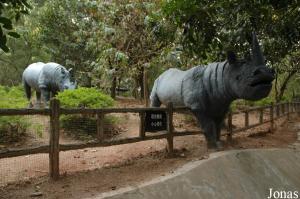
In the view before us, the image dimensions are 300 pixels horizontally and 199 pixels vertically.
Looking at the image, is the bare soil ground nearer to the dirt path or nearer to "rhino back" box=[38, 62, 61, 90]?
the dirt path

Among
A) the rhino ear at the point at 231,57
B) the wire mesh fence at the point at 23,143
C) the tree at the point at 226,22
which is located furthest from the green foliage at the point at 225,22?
the wire mesh fence at the point at 23,143

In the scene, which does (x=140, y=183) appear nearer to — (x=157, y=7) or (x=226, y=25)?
(x=226, y=25)

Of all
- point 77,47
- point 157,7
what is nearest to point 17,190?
point 157,7

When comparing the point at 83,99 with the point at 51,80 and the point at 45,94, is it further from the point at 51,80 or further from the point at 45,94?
the point at 45,94

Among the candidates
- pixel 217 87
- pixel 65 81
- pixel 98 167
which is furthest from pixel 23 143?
pixel 65 81

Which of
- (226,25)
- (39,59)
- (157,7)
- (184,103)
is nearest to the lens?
(226,25)

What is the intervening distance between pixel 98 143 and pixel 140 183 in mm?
1100

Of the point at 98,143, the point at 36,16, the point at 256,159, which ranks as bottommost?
the point at 256,159

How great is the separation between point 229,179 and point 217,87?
1826mm

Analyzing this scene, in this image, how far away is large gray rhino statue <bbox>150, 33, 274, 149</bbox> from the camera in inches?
272

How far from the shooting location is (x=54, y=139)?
5.94 metres

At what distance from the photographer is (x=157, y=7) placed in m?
13.4

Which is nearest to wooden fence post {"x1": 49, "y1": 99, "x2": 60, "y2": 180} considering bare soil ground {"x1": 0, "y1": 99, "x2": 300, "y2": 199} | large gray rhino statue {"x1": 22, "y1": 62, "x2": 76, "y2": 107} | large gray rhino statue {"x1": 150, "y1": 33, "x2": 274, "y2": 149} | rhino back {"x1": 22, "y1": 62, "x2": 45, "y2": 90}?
bare soil ground {"x1": 0, "y1": 99, "x2": 300, "y2": 199}

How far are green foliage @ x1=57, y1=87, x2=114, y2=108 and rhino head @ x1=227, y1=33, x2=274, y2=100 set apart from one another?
3752mm
